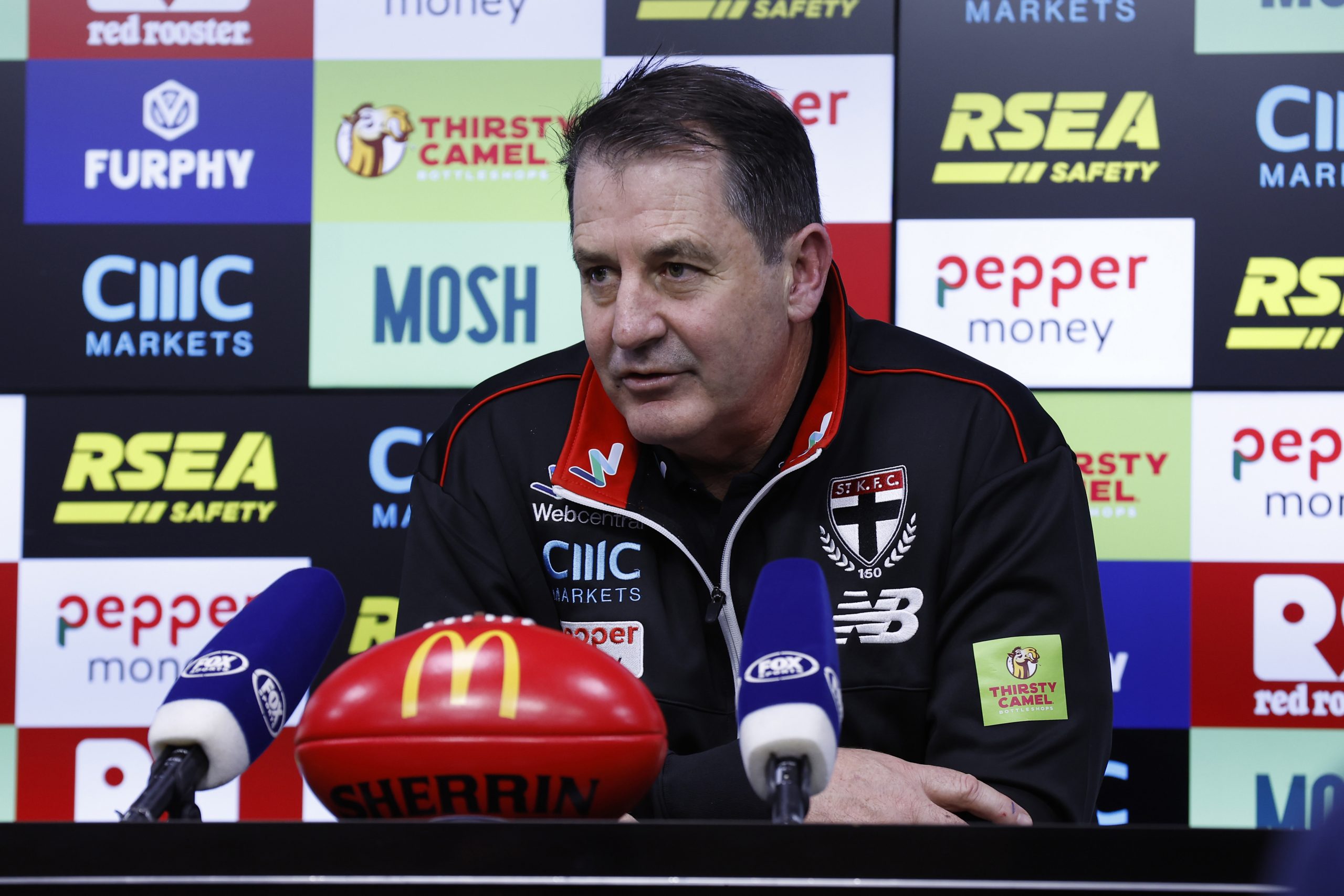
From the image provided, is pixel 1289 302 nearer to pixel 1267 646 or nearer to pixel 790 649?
pixel 1267 646

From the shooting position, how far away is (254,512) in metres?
1.95

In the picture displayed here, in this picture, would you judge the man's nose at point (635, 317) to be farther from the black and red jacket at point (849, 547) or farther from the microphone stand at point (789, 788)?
the microphone stand at point (789, 788)

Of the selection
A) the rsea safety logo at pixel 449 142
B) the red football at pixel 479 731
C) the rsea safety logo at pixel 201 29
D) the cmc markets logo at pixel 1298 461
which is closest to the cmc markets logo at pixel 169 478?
the rsea safety logo at pixel 449 142

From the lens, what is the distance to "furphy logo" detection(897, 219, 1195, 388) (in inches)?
74.2

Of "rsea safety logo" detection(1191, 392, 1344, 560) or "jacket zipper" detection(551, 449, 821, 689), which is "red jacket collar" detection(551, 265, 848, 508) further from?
"rsea safety logo" detection(1191, 392, 1344, 560)

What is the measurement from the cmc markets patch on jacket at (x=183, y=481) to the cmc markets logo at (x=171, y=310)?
0.09 metres

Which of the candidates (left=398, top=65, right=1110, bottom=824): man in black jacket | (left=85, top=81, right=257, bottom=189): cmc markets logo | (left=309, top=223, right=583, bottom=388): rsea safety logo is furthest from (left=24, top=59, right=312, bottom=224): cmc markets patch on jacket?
(left=398, top=65, right=1110, bottom=824): man in black jacket

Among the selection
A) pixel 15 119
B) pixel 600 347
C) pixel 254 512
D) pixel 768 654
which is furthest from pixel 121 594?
pixel 768 654

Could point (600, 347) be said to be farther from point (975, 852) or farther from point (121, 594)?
point (121, 594)

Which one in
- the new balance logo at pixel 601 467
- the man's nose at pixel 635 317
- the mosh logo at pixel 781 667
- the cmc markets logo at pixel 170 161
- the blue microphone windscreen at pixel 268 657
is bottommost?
the blue microphone windscreen at pixel 268 657

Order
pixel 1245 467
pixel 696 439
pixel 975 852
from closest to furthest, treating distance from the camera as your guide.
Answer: pixel 975 852, pixel 696 439, pixel 1245 467

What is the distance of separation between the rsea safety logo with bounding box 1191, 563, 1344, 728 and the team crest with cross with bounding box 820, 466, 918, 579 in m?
0.95

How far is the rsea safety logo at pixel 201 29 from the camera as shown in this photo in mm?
1974

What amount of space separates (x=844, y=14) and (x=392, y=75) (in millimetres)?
722
